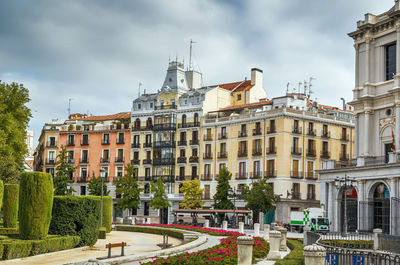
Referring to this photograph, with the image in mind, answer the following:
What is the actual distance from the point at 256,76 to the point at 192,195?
1987cm

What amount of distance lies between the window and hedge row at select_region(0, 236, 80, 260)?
104ft

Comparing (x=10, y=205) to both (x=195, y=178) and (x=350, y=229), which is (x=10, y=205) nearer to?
(x=350, y=229)

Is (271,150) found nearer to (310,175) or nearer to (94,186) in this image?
(310,175)

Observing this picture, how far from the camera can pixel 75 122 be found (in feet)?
302

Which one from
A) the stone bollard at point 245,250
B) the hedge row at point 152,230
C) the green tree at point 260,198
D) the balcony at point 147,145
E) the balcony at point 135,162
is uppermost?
the balcony at point 147,145

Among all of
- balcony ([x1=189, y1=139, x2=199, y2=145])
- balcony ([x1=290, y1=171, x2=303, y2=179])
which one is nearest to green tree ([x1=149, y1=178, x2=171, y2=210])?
balcony ([x1=189, y1=139, x2=199, y2=145])

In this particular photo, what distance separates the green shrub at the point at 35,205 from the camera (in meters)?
27.6

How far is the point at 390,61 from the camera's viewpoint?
50438 mm

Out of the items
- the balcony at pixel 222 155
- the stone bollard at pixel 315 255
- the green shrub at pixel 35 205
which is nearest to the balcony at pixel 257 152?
the balcony at pixel 222 155

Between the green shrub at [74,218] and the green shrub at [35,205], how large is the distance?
4.64 feet

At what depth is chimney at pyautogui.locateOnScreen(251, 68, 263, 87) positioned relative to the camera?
81562 mm

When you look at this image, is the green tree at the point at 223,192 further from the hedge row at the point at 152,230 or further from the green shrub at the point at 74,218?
the green shrub at the point at 74,218

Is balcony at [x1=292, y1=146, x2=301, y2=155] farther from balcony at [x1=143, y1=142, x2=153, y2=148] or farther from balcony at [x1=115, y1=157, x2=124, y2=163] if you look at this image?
balcony at [x1=115, y1=157, x2=124, y2=163]

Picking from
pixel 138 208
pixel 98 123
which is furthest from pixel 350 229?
pixel 98 123
